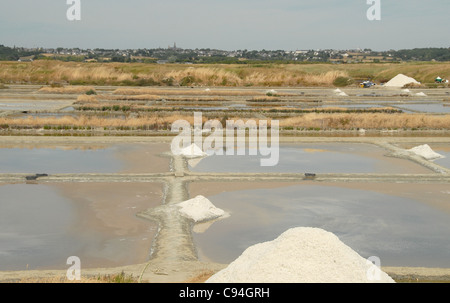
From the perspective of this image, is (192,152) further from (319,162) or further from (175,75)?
(175,75)

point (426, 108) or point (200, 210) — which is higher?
point (426, 108)

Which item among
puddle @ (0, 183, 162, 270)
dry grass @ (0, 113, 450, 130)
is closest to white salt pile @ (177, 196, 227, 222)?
puddle @ (0, 183, 162, 270)

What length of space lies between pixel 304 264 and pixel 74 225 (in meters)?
5.97

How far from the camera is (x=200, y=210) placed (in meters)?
12.4

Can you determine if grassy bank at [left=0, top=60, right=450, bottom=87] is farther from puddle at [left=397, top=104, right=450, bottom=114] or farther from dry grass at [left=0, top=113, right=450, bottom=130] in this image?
dry grass at [left=0, top=113, right=450, bottom=130]

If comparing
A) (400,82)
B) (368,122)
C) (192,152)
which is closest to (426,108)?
(368,122)

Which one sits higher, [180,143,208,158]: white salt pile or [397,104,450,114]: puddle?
[397,104,450,114]: puddle

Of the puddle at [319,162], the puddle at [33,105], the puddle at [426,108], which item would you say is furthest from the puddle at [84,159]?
the puddle at [426,108]

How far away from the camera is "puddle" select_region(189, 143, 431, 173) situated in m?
17.6

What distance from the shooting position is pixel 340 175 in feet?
54.7

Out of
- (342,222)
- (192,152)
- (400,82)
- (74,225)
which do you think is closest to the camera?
(74,225)

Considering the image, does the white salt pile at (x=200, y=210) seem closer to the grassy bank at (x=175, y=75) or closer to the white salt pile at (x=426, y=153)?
the white salt pile at (x=426, y=153)

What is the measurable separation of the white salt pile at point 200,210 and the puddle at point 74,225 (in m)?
0.92

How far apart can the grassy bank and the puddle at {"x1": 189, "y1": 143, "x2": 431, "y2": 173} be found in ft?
140
